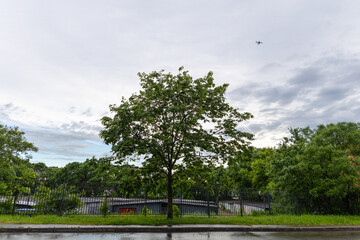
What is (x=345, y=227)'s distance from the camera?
44.3ft

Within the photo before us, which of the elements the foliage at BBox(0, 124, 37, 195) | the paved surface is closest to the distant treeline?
the foliage at BBox(0, 124, 37, 195)

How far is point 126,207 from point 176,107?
2021 centimetres

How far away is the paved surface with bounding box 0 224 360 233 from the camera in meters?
10.8

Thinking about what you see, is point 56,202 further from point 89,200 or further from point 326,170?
point 326,170

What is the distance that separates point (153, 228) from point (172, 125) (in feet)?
17.8

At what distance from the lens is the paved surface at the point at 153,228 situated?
10.8 metres

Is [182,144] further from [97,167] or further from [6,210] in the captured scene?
[6,210]

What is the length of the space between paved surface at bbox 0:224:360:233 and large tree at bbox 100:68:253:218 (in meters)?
2.62

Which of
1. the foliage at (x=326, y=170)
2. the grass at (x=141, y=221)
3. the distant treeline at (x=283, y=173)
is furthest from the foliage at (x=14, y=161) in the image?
the foliage at (x=326, y=170)

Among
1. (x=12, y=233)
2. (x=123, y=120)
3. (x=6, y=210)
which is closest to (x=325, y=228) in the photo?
(x=123, y=120)

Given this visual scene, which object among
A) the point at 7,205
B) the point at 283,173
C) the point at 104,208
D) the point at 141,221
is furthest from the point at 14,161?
the point at 283,173

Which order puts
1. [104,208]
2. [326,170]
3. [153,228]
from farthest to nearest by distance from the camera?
[326,170] < [104,208] < [153,228]

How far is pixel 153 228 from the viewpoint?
11617 millimetres

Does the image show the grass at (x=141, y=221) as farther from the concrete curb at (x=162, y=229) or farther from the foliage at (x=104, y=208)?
the foliage at (x=104, y=208)
